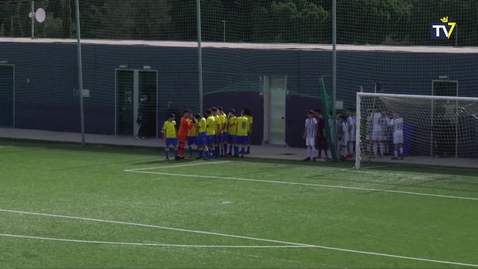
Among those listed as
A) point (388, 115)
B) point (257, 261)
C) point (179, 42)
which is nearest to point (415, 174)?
point (388, 115)

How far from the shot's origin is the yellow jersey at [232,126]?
30.1 meters

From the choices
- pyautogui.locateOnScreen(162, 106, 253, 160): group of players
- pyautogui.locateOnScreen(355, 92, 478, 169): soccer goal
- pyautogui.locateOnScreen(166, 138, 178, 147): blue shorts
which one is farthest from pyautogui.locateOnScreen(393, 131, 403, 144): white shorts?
pyautogui.locateOnScreen(166, 138, 178, 147): blue shorts

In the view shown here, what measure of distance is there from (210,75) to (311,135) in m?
6.96

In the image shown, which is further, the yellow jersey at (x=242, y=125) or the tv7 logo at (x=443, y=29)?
the tv7 logo at (x=443, y=29)

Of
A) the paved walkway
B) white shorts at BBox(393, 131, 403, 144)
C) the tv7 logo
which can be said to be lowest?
the paved walkway

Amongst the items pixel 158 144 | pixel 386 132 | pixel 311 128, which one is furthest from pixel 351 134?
pixel 158 144

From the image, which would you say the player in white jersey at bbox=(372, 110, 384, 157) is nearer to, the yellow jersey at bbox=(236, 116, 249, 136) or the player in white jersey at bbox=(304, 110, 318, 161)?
the player in white jersey at bbox=(304, 110, 318, 161)

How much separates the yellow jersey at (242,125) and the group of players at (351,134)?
203 centimetres

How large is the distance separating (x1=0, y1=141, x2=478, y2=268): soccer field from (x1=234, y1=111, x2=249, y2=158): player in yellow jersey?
2.94 feet

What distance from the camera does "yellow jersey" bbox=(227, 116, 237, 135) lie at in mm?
30141

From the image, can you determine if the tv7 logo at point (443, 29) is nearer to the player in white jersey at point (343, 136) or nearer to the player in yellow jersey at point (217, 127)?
the player in white jersey at point (343, 136)

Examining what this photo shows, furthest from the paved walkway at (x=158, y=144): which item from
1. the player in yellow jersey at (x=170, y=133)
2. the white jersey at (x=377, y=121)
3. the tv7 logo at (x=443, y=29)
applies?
the tv7 logo at (x=443, y=29)

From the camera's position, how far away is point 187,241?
16422 mm

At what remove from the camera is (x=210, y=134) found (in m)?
29.4
